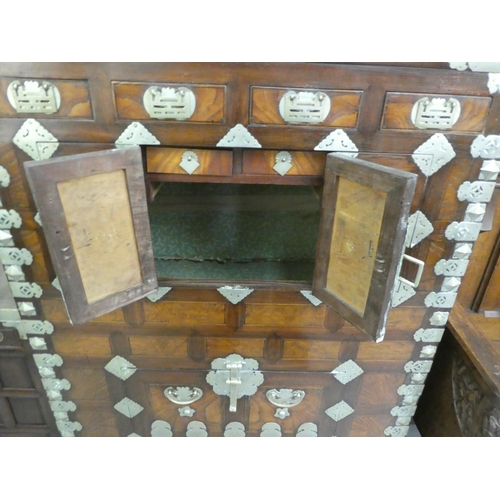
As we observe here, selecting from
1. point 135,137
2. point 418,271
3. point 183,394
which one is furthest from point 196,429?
point 135,137

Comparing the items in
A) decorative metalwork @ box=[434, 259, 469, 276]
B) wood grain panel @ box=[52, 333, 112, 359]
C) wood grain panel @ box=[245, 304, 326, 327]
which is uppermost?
decorative metalwork @ box=[434, 259, 469, 276]

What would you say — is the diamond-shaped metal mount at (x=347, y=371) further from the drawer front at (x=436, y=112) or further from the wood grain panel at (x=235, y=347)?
the drawer front at (x=436, y=112)

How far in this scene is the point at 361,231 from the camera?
1192mm

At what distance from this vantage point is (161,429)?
1.85m

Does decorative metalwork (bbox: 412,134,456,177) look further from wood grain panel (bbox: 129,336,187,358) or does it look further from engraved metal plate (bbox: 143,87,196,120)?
wood grain panel (bbox: 129,336,187,358)

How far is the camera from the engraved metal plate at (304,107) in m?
1.19

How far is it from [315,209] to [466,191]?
76 centimetres

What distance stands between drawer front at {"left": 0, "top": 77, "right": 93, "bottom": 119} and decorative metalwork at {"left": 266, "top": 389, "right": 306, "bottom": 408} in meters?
1.30

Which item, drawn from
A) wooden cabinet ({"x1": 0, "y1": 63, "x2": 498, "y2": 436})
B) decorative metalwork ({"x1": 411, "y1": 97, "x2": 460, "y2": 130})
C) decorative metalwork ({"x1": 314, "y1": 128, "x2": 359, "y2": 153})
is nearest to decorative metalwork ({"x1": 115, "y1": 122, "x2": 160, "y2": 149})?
wooden cabinet ({"x1": 0, "y1": 63, "x2": 498, "y2": 436})

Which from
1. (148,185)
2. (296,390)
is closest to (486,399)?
(296,390)

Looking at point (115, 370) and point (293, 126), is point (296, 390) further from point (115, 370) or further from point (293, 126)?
point (293, 126)

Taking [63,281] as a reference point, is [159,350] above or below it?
below

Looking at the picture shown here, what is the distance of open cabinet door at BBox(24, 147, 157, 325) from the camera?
3.51 feet

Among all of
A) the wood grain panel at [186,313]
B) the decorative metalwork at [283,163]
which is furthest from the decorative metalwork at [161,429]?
the decorative metalwork at [283,163]
